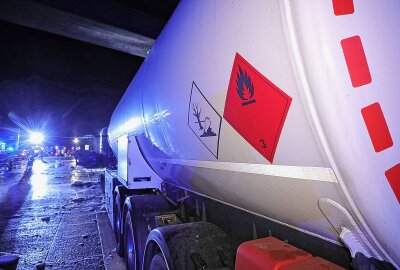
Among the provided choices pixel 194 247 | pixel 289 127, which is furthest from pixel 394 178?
pixel 194 247

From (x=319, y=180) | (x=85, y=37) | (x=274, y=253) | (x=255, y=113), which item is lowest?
(x=274, y=253)

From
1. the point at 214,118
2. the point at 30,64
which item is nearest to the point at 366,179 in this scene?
the point at 214,118

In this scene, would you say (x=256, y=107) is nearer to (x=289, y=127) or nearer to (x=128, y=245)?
(x=289, y=127)

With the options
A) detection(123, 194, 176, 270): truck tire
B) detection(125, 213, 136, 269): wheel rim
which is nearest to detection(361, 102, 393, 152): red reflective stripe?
detection(123, 194, 176, 270): truck tire

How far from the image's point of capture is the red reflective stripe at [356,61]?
35.5 inches

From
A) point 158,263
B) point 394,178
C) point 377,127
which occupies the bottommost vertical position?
point 158,263

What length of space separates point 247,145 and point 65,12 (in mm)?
5761

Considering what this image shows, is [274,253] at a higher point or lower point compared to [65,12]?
lower

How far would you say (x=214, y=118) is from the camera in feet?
5.60

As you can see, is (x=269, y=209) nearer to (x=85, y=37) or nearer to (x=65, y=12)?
(x=65, y=12)

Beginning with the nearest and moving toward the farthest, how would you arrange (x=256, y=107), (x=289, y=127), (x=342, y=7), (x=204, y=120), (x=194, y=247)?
(x=342, y=7)
(x=289, y=127)
(x=256, y=107)
(x=204, y=120)
(x=194, y=247)

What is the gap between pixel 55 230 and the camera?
6.92 meters

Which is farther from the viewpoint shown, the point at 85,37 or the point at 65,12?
the point at 85,37

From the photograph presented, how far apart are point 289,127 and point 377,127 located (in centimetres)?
33
